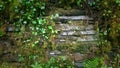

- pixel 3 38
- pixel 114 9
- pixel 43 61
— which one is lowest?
pixel 43 61

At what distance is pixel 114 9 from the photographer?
20.6 ft

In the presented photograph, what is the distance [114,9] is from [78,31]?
2.78 feet

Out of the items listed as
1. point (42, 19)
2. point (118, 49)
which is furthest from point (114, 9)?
point (42, 19)

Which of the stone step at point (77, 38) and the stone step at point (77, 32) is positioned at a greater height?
the stone step at point (77, 32)

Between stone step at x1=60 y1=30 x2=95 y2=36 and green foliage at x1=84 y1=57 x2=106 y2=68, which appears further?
stone step at x1=60 y1=30 x2=95 y2=36

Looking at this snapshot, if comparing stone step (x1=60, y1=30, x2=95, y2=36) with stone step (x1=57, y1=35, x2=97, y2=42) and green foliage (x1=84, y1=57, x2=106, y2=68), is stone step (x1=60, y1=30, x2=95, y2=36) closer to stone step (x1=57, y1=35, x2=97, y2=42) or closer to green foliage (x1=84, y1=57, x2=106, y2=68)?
stone step (x1=57, y1=35, x2=97, y2=42)

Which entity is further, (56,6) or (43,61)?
(56,6)

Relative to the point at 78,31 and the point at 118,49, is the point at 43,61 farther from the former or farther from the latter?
the point at 118,49

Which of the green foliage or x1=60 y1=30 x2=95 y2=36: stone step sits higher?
x1=60 y1=30 x2=95 y2=36: stone step

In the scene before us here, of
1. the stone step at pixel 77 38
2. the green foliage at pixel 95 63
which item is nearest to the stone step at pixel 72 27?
the stone step at pixel 77 38

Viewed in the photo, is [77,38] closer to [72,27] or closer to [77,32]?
[77,32]

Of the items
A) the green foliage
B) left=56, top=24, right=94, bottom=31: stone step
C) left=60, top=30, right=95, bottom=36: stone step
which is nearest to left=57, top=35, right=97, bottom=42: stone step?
left=60, top=30, right=95, bottom=36: stone step

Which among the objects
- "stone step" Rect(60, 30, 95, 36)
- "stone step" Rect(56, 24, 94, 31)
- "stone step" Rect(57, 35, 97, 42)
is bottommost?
"stone step" Rect(57, 35, 97, 42)

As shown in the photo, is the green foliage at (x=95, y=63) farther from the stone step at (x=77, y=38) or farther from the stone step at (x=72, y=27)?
the stone step at (x=72, y=27)
